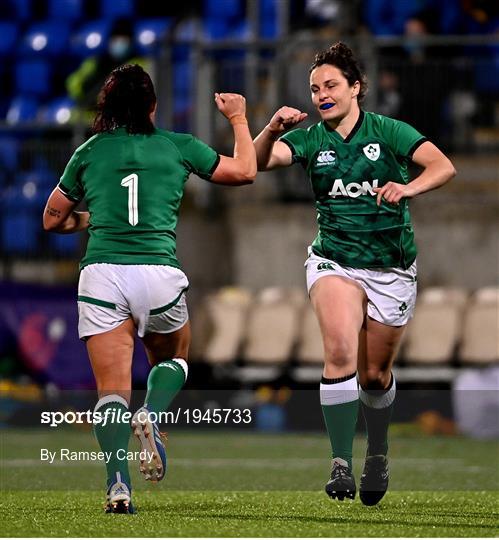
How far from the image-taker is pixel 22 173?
17359mm

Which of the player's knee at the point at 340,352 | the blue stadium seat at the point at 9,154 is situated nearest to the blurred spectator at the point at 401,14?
the blue stadium seat at the point at 9,154

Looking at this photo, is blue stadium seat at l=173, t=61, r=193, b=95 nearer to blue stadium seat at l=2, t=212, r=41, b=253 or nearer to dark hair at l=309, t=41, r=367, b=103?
blue stadium seat at l=2, t=212, r=41, b=253

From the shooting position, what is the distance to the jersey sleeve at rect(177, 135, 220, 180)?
733cm

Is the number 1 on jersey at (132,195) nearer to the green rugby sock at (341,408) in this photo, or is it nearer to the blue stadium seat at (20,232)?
the green rugby sock at (341,408)

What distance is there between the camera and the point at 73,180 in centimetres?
739

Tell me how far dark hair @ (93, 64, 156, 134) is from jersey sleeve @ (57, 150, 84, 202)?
0.17m

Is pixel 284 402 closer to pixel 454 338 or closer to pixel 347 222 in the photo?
pixel 454 338

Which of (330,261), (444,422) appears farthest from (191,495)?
(444,422)

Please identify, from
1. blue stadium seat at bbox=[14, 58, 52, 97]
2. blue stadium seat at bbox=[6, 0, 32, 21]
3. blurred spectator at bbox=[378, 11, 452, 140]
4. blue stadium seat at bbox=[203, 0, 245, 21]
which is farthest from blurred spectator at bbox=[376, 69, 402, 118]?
blue stadium seat at bbox=[6, 0, 32, 21]

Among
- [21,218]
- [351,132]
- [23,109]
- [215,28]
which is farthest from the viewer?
[23,109]

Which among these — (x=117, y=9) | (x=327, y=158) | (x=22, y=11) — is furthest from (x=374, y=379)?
(x=22, y=11)

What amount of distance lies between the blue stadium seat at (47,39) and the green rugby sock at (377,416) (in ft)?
43.5

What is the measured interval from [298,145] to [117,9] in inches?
542

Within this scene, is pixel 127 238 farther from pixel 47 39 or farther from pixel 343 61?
pixel 47 39
